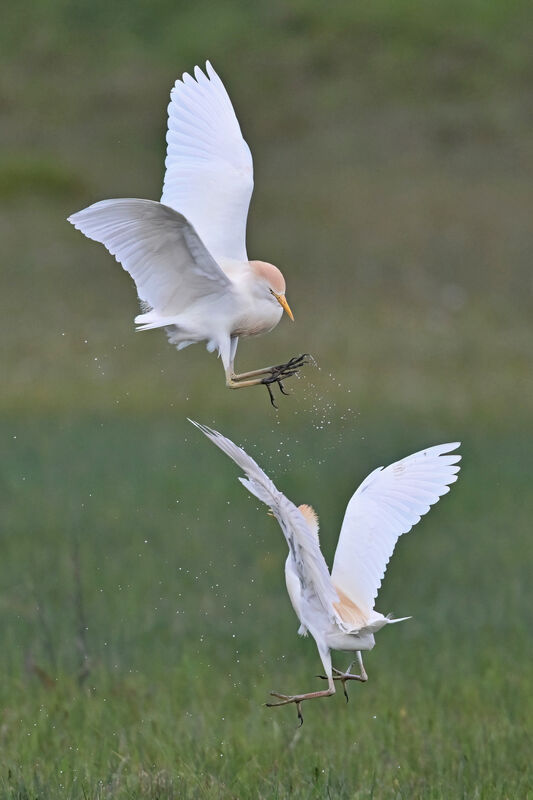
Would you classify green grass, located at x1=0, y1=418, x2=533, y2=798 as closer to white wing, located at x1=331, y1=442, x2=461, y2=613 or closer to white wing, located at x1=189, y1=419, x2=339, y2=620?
white wing, located at x1=331, y1=442, x2=461, y2=613

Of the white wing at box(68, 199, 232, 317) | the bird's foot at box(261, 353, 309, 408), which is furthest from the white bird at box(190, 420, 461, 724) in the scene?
the white wing at box(68, 199, 232, 317)

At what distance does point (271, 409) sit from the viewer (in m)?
14.1

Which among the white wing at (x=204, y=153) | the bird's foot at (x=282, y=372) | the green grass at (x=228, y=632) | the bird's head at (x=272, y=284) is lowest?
the green grass at (x=228, y=632)

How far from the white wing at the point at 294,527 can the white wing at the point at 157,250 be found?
1.93 ft

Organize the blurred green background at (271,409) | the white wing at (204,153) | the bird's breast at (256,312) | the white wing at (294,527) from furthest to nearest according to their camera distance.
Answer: the blurred green background at (271,409), the white wing at (204,153), the bird's breast at (256,312), the white wing at (294,527)

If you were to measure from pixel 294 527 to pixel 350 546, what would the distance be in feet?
1.96

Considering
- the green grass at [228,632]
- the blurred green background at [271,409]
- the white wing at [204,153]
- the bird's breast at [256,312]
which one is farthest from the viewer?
the blurred green background at [271,409]

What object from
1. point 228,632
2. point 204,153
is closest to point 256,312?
point 204,153

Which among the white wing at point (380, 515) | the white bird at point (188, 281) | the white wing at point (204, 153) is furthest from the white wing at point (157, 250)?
the white wing at point (380, 515)

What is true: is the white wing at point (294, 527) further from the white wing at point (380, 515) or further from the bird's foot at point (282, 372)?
the bird's foot at point (282, 372)

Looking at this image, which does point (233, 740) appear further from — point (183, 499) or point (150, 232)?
point (183, 499)

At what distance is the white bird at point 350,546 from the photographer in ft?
12.3

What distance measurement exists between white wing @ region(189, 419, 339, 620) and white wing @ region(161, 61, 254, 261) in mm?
1291

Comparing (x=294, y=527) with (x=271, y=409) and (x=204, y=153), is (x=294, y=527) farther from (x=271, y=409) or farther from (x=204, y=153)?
(x=271, y=409)
